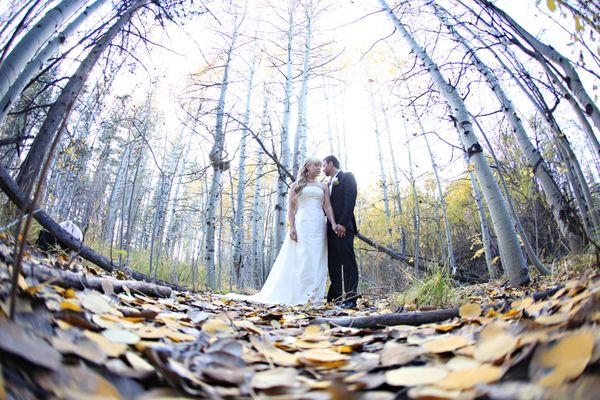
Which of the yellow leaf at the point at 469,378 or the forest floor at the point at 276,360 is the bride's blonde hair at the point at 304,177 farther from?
the yellow leaf at the point at 469,378

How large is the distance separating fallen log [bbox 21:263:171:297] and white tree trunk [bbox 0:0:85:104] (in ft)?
2.96

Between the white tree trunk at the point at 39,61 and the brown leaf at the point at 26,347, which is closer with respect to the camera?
the brown leaf at the point at 26,347

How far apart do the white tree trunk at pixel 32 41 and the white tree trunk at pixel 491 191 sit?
134 inches

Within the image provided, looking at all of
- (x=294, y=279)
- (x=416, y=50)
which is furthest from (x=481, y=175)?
(x=294, y=279)

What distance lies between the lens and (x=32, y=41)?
1.73 meters

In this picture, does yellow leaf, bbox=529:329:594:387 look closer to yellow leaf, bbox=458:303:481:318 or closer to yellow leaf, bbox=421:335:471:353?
yellow leaf, bbox=421:335:471:353

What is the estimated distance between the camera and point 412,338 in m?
1.05

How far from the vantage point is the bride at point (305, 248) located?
3752 mm

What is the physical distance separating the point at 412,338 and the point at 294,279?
287cm

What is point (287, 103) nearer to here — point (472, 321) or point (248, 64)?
point (248, 64)

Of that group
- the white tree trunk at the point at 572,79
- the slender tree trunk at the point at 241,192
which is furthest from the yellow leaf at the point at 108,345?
the slender tree trunk at the point at 241,192

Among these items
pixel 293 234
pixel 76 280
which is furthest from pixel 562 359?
pixel 293 234

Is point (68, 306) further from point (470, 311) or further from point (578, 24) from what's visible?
point (578, 24)

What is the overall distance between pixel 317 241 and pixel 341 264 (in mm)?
383
